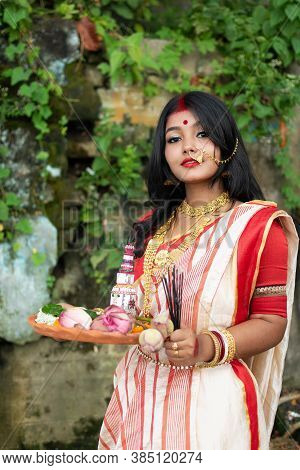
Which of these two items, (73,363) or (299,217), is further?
(299,217)

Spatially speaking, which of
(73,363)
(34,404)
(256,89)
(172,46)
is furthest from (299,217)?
(34,404)

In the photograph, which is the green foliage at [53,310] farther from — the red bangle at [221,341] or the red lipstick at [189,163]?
the red lipstick at [189,163]

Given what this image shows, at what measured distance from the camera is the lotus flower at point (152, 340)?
5.66ft

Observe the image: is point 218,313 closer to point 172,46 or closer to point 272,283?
point 272,283

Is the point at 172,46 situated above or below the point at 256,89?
above

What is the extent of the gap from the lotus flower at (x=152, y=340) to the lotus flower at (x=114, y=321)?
0.11m

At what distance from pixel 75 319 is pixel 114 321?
0.14m

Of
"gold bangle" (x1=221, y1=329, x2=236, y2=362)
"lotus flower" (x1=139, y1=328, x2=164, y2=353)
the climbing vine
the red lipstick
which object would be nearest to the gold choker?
the red lipstick

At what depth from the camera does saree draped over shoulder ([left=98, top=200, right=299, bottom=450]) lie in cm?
193

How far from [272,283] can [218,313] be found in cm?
21

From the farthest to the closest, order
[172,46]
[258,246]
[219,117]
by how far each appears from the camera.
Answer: [172,46], [219,117], [258,246]

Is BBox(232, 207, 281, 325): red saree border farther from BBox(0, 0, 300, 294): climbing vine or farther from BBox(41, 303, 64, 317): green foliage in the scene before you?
BBox(0, 0, 300, 294): climbing vine

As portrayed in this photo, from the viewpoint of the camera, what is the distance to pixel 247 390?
6.49 ft

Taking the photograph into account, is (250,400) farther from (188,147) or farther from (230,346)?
(188,147)
